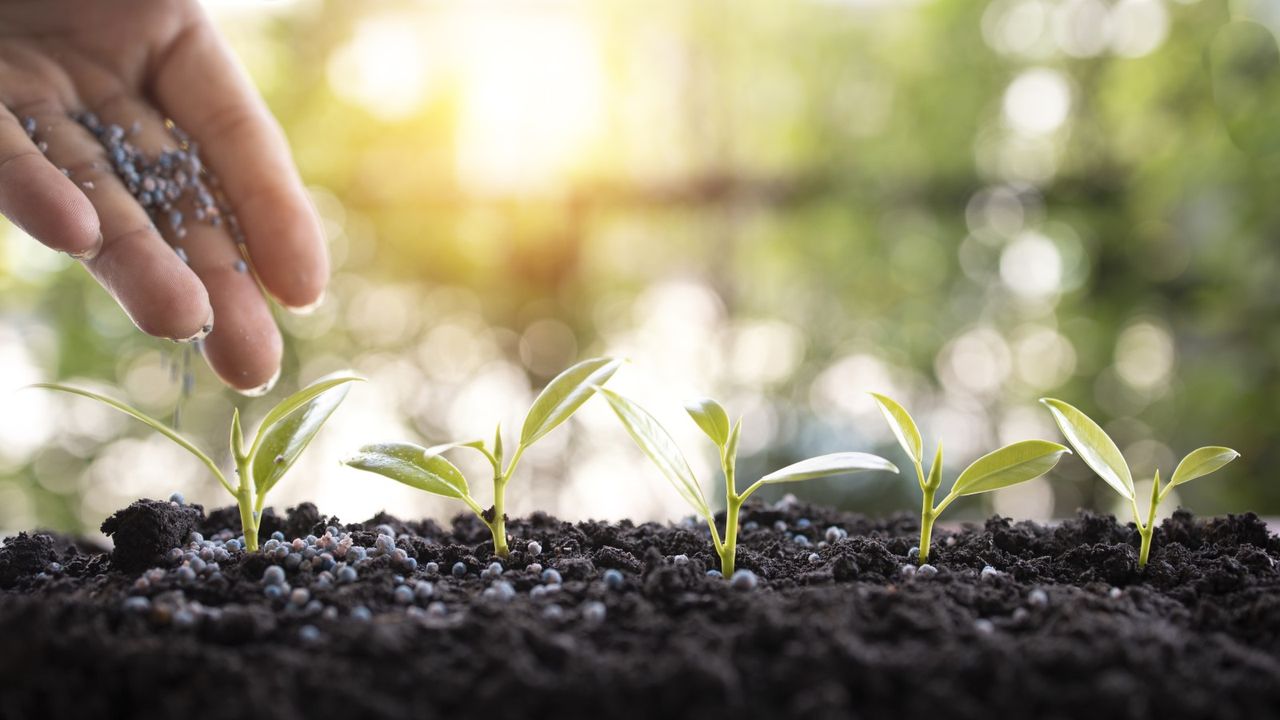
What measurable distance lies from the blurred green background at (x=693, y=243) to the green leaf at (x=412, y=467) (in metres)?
1.31

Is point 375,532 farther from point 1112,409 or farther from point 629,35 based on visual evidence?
point 1112,409

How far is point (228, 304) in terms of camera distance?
1.08m

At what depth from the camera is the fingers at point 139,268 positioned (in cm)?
94

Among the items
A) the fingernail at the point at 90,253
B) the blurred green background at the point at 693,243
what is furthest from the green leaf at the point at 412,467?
the blurred green background at the point at 693,243

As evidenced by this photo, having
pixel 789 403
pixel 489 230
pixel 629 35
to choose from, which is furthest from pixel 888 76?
pixel 489 230

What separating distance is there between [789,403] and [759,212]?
48 centimetres

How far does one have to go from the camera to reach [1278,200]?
6.29 ft

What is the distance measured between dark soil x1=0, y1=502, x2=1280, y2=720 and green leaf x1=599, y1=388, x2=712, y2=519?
0.07 m

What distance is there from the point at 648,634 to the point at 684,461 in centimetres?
21

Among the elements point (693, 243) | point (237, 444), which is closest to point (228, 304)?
point (237, 444)

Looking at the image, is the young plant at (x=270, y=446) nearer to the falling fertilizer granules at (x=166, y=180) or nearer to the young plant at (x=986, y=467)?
the falling fertilizer granules at (x=166, y=180)

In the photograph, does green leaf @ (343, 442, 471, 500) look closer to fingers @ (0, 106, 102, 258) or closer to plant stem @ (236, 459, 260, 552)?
plant stem @ (236, 459, 260, 552)

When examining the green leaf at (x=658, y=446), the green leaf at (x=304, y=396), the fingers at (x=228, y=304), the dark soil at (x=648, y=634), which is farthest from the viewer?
the fingers at (x=228, y=304)

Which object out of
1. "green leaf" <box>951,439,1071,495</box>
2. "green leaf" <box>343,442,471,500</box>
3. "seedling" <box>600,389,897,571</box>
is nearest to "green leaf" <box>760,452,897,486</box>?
"seedling" <box>600,389,897,571</box>
